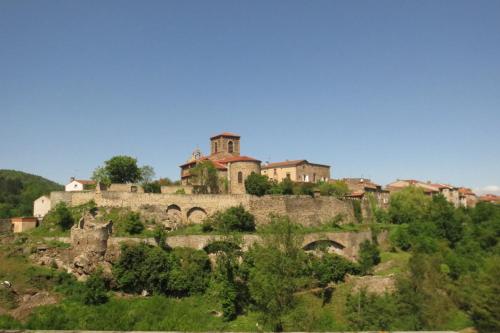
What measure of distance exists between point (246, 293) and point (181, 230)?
26.7 ft

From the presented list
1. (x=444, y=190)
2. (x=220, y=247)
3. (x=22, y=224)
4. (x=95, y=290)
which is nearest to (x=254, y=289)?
(x=220, y=247)

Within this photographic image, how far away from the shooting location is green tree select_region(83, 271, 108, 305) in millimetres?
28484

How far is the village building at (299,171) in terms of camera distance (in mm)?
60344

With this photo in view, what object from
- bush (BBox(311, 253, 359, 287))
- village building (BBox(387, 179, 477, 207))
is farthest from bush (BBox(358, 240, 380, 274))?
village building (BBox(387, 179, 477, 207))

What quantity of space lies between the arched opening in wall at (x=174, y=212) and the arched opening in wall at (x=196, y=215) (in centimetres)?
85

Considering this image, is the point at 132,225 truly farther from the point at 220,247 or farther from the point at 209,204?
the point at 209,204

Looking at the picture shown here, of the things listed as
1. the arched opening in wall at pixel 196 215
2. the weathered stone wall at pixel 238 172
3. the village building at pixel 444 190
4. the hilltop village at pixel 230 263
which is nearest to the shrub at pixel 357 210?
the hilltop village at pixel 230 263

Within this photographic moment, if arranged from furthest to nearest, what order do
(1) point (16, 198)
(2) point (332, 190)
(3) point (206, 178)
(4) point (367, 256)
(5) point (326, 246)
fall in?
(1) point (16, 198) < (2) point (332, 190) < (3) point (206, 178) < (5) point (326, 246) < (4) point (367, 256)

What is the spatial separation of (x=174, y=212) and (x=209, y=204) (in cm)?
305

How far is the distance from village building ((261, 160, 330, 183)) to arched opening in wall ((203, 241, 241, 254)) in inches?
1052

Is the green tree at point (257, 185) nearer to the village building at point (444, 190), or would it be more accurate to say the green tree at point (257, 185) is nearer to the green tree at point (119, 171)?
the green tree at point (119, 171)

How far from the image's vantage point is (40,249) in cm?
3159

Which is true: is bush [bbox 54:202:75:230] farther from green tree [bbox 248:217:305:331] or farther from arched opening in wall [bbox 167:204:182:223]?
green tree [bbox 248:217:305:331]

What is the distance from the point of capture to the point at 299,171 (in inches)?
2379
